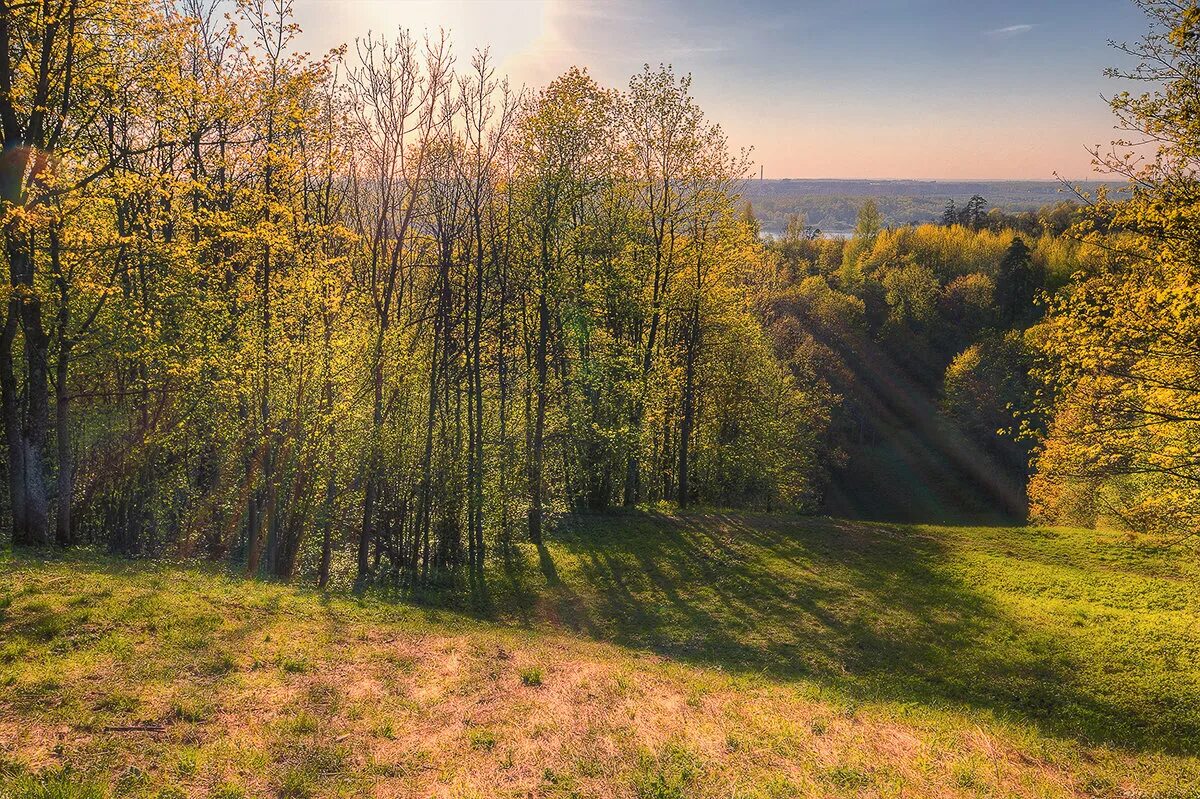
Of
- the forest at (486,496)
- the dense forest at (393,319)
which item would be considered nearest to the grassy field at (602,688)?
the forest at (486,496)

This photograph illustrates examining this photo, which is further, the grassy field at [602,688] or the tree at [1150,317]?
the tree at [1150,317]

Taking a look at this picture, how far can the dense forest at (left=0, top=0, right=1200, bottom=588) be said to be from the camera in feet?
52.3

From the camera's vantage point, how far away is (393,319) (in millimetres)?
29406

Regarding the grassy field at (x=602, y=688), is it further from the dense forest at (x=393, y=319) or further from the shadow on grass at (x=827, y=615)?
the dense forest at (x=393, y=319)

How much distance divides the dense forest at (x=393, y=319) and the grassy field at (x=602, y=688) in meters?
5.15

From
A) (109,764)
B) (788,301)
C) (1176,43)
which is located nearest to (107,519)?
(109,764)

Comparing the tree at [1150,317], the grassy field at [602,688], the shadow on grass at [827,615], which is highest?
the tree at [1150,317]

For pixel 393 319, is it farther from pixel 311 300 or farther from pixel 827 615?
pixel 827 615

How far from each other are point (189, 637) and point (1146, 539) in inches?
1241

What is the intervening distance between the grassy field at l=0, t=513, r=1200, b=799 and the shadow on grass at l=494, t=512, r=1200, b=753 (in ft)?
0.39

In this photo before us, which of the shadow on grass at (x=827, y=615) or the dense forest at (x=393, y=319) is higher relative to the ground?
the dense forest at (x=393, y=319)

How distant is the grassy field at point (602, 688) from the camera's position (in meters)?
9.30

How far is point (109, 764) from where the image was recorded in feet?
26.7

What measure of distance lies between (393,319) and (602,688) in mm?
21406
